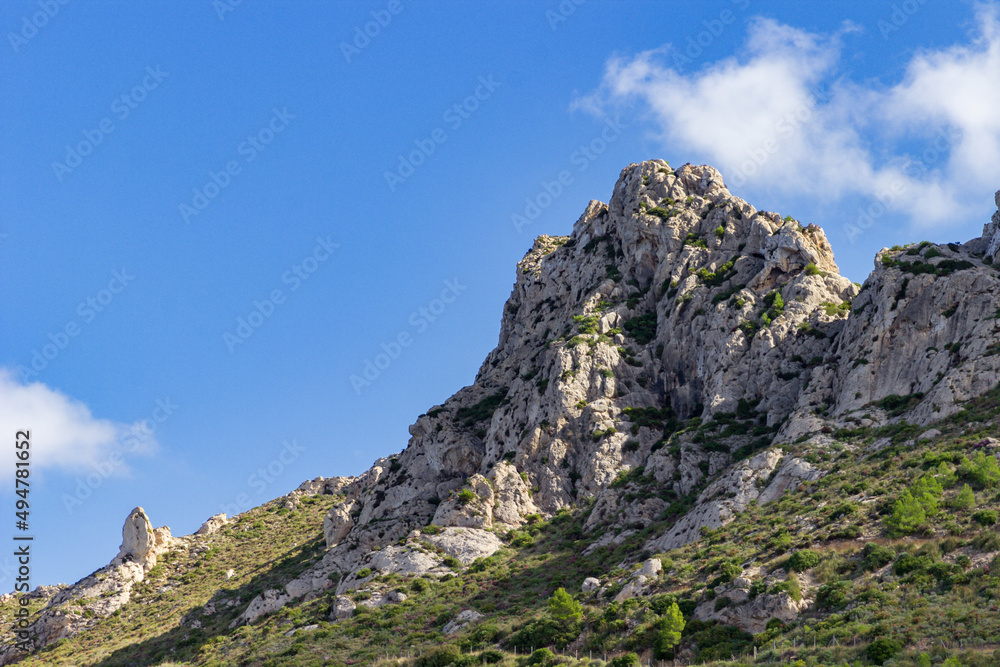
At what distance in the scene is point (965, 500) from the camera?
52344mm

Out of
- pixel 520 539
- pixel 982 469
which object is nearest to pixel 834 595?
pixel 982 469

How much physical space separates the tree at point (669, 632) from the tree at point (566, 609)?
26.8 feet

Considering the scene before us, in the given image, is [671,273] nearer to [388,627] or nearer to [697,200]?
[697,200]

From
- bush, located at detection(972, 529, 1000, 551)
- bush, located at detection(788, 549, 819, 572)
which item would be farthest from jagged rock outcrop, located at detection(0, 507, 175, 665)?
bush, located at detection(972, 529, 1000, 551)

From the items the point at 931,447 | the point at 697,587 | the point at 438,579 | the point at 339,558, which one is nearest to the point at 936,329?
the point at 931,447

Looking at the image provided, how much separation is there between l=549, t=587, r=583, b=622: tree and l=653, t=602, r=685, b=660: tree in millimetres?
8178

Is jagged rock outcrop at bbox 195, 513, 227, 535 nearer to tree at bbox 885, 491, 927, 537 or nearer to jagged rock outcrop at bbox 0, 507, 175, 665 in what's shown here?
jagged rock outcrop at bbox 0, 507, 175, 665

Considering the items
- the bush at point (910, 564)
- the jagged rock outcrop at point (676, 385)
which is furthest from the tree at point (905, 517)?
the jagged rock outcrop at point (676, 385)

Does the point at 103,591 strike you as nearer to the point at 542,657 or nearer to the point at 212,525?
the point at 212,525

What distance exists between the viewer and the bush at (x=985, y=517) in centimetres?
4891

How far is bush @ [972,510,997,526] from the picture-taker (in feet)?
160

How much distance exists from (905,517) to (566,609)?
2535 centimetres

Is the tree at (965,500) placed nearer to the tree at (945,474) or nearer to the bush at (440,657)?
the tree at (945,474)

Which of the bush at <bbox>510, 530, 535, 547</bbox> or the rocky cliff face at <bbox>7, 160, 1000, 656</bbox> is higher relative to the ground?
the rocky cliff face at <bbox>7, 160, 1000, 656</bbox>
